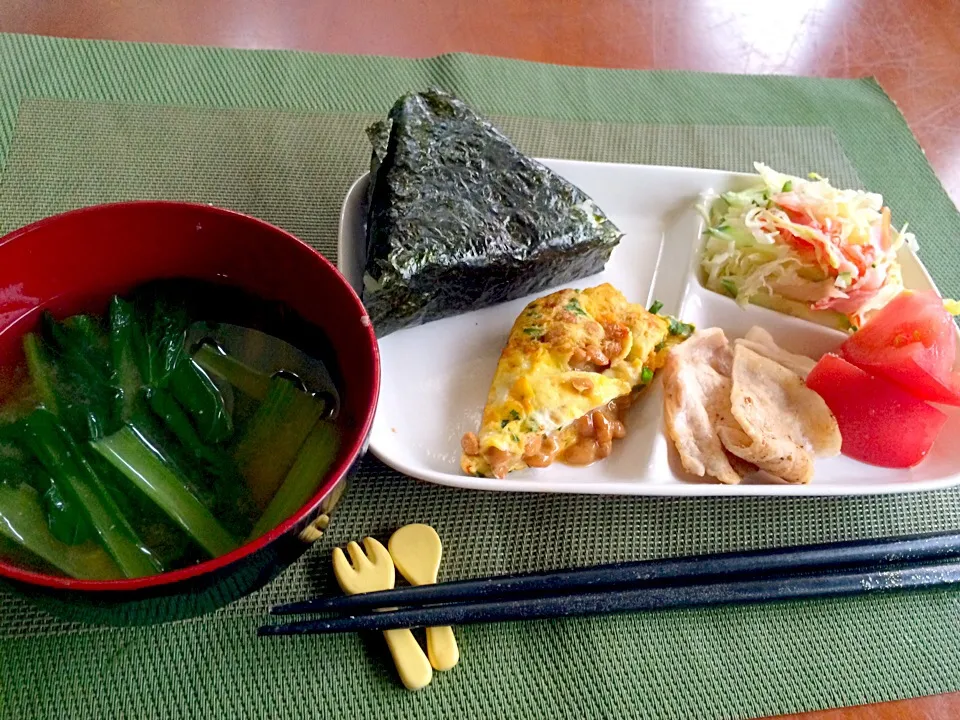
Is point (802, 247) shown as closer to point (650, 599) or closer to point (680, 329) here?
point (680, 329)

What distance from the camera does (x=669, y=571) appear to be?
3.52 ft

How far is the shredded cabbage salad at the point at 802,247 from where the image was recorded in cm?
146

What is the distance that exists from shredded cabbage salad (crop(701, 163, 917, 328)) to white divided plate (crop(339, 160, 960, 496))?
48mm

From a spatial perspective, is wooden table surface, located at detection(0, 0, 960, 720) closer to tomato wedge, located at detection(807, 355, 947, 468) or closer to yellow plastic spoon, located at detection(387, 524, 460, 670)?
tomato wedge, located at detection(807, 355, 947, 468)

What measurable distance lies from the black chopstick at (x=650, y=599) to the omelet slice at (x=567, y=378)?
8.4 inches

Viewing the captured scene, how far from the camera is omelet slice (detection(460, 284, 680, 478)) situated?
1164 millimetres

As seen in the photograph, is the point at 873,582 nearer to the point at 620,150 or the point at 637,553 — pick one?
the point at 637,553

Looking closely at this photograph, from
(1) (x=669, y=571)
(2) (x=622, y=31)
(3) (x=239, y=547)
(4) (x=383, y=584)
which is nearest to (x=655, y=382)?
(1) (x=669, y=571)

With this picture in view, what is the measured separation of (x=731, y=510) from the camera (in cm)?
122

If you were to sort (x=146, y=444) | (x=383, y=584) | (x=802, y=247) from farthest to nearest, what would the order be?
1. (x=802, y=247)
2. (x=383, y=584)
3. (x=146, y=444)

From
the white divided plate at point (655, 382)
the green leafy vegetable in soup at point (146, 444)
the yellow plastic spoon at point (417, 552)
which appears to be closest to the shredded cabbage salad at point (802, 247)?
the white divided plate at point (655, 382)

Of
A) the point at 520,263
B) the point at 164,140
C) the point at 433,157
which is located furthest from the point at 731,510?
the point at 164,140

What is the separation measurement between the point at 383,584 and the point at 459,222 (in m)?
0.62

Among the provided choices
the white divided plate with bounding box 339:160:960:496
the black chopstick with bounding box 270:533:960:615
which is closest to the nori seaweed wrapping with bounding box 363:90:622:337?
the white divided plate with bounding box 339:160:960:496
